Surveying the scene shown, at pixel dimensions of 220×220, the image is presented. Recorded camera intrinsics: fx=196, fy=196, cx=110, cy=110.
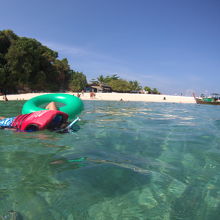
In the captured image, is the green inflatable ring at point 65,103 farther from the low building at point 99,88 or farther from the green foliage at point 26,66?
the low building at point 99,88

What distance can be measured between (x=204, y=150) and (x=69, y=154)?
2187mm

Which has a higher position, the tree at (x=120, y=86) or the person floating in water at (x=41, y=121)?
the tree at (x=120, y=86)

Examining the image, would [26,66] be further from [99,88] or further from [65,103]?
[65,103]

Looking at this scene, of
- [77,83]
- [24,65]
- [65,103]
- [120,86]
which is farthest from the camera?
[120,86]

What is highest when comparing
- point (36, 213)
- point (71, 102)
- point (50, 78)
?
point (50, 78)

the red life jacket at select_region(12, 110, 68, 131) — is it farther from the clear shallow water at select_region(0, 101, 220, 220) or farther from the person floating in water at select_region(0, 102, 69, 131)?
the clear shallow water at select_region(0, 101, 220, 220)

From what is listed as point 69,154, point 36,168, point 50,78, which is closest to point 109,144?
point 69,154

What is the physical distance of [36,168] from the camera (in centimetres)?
223

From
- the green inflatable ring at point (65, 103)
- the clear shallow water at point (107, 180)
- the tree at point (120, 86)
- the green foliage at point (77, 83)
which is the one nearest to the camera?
the clear shallow water at point (107, 180)

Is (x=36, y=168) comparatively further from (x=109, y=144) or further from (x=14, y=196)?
(x=109, y=144)

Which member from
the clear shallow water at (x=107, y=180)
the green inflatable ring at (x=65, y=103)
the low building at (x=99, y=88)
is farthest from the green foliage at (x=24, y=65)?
the clear shallow water at (x=107, y=180)

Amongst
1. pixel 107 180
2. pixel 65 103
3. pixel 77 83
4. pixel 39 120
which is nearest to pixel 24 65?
pixel 77 83

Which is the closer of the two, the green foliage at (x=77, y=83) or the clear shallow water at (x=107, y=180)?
the clear shallow water at (x=107, y=180)

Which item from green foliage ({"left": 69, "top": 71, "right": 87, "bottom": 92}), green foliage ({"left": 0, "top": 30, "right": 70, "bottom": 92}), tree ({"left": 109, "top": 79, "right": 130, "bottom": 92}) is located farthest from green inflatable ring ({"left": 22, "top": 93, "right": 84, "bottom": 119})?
tree ({"left": 109, "top": 79, "right": 130, "bottom": 92})
